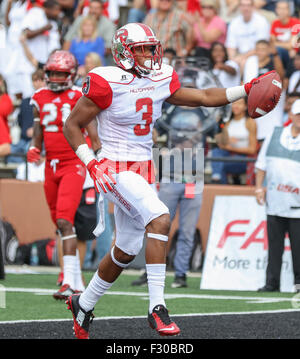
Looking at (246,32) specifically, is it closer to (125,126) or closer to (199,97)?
(199,97)

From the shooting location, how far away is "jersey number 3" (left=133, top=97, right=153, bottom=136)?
6246 mm

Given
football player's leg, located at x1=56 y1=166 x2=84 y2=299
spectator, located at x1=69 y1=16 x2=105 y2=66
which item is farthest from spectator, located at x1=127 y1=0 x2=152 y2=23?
football player's leg, located at x1=56 y1=166 x2=84 y2=299

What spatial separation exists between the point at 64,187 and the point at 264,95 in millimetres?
2986

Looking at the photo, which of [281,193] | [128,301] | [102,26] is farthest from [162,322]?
[102,26]

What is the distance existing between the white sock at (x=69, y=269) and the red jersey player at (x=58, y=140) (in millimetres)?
104

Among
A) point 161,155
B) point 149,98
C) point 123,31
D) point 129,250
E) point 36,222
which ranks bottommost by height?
point 36,222

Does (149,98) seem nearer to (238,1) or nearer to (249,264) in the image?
(249,264)

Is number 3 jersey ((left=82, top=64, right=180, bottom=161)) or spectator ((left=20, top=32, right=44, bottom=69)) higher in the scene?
number 3 jersey ((left=82, top=64, right=180, bottom=161))

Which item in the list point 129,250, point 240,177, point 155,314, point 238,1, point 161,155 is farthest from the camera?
point 238,1

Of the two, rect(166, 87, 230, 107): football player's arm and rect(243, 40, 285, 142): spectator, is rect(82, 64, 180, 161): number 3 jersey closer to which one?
rect(166, 87, 230, 107): football player's arm

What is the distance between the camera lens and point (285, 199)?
9.62 meters

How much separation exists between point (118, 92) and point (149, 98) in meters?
0.21

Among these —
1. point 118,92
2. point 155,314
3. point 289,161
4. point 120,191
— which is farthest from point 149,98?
point 289,161

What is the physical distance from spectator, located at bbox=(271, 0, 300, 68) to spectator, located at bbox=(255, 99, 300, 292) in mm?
3533
